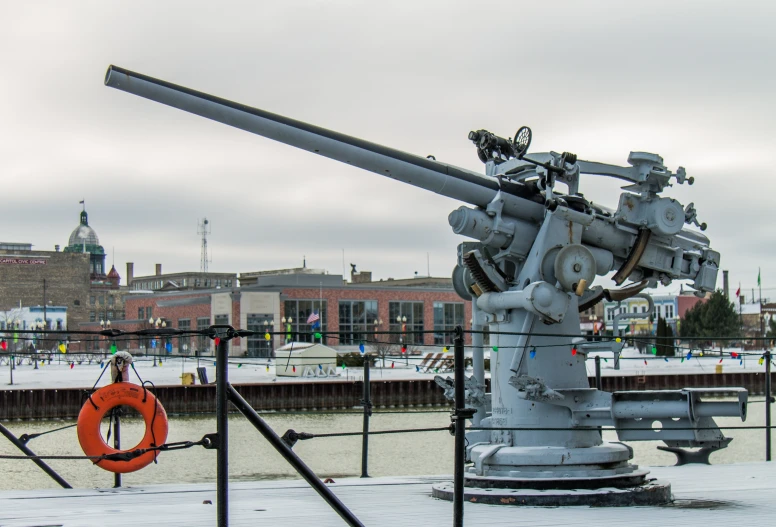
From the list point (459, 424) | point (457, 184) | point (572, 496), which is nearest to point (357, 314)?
point (457, 184)

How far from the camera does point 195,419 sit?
3700 cm

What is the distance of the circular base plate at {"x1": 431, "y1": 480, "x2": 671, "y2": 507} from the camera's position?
8938 millimetres

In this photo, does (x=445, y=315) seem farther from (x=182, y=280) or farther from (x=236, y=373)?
(x=182, y=280)

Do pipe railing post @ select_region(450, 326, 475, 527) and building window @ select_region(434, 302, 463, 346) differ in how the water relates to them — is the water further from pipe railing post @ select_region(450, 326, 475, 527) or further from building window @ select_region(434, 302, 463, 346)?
building window @ select_region(434, 302, 463, 346)

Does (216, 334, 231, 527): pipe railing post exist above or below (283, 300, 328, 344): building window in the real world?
below

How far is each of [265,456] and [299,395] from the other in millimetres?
18312

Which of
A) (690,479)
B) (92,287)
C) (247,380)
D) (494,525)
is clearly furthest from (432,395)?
(92,287)

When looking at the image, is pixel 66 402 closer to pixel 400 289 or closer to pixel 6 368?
pixel 6 368

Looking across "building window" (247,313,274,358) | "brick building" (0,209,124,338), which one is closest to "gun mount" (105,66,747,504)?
"building window" (247,313,274,358)

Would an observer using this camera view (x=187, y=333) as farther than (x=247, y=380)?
No

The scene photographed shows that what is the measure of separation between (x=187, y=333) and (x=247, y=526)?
1615mm

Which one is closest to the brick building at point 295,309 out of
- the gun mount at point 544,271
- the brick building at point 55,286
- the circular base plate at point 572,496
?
the brick building at point 55,286

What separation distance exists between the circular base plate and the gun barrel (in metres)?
2.62

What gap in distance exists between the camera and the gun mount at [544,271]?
9.43 meters
